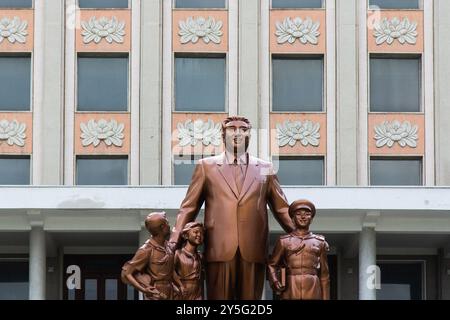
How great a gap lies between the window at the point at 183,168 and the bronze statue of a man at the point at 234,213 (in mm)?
24307

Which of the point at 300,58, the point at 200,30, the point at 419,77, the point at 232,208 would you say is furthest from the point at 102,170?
the point at 232,208

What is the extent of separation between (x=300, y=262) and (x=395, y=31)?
2616 cm

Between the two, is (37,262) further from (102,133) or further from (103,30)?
(103,30)

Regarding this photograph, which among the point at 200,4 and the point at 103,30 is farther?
the point at 200,4

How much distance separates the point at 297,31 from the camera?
39.3 meters

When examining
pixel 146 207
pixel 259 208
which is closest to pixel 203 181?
pixel 259 208

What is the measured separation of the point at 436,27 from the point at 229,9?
5519 millimetres

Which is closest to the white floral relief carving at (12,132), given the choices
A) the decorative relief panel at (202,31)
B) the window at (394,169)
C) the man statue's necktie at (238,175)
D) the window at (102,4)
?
the window at (102,4)

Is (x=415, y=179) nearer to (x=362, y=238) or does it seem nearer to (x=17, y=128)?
(x=362, y=238)

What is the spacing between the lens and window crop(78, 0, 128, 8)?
3959 cm

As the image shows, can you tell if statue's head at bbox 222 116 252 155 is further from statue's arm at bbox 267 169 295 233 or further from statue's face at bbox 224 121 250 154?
statue's arm at bbox 267 169 295 233

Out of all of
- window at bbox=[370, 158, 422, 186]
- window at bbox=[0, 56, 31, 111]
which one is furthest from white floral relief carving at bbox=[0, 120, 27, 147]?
window at bbox=[370, 158, 422, 186]

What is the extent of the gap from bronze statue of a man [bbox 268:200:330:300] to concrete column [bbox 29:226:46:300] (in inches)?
922

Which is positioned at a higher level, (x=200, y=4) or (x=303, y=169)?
(x=200, y=4)
